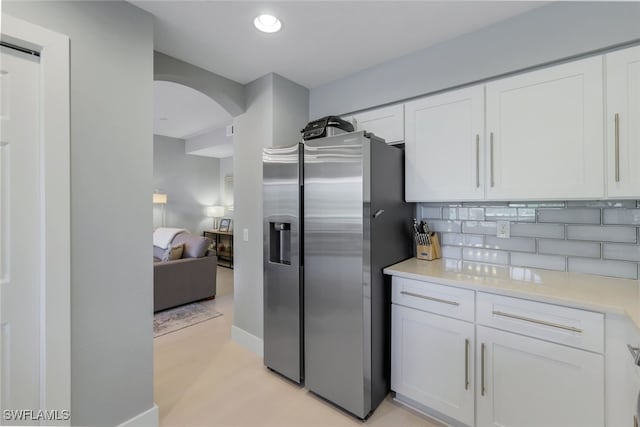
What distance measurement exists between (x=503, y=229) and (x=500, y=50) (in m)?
1.16

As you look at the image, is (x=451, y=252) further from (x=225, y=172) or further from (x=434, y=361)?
(x=225, y=172)

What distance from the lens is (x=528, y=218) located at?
74.0 inches

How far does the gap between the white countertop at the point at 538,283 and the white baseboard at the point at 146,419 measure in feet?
5.41

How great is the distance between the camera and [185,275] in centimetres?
364

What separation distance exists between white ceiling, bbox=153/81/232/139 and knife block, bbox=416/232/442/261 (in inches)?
119

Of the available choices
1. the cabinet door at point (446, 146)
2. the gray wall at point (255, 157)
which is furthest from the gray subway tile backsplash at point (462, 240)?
the gray wall at point (255, 157)

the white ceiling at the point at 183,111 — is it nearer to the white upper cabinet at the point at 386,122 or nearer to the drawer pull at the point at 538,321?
the white upper cabinet at the point at 386,122

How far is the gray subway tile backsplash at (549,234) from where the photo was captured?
62.8 inches

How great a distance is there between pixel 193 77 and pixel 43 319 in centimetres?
191

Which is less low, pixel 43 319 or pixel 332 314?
pixel 43 319

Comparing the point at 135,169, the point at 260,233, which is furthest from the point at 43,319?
the point at 260,233

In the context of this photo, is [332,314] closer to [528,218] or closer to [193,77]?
[528,218]

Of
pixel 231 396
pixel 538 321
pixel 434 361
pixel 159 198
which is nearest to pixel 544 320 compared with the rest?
pixel 538 321

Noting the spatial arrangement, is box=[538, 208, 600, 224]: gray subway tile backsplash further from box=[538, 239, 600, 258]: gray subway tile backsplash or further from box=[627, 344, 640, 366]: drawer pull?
box=[627, 344, 640, 366]: drawer pull
